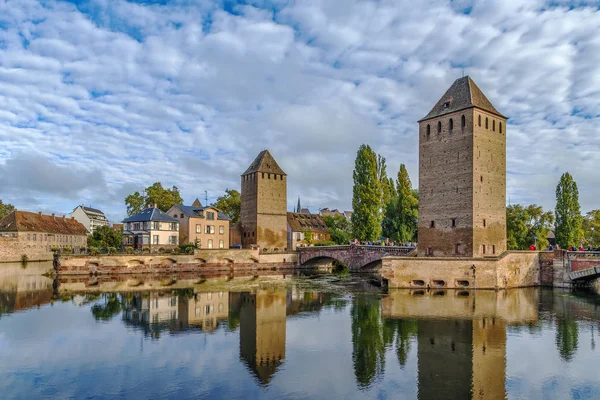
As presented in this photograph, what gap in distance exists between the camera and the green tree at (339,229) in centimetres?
6638

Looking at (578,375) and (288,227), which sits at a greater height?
(288,227)

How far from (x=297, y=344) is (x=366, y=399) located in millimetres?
5885

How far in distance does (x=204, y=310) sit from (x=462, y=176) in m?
20.3

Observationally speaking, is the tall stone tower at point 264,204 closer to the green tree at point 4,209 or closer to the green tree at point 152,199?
the green tree at point 152,199

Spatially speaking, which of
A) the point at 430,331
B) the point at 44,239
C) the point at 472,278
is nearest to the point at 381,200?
the point at 472,278

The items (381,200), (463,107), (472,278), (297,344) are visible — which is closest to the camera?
(297,344)

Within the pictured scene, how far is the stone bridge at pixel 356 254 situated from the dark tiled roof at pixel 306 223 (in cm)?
1427

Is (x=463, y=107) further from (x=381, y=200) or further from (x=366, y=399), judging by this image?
(x=366, y=399)

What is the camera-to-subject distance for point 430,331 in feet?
62.8

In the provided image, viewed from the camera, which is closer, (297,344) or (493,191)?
(297,344)

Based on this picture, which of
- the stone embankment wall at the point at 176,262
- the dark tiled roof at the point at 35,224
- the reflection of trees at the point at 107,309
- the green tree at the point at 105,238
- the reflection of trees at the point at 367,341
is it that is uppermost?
the dark tiled roof at the point at 35,224

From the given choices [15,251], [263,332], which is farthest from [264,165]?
[263,332]

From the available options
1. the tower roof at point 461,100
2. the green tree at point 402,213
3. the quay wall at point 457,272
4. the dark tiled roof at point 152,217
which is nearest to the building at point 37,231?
the dark tiled roof at point 152,217

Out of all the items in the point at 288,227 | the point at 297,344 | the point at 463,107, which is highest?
the point at 463,107
